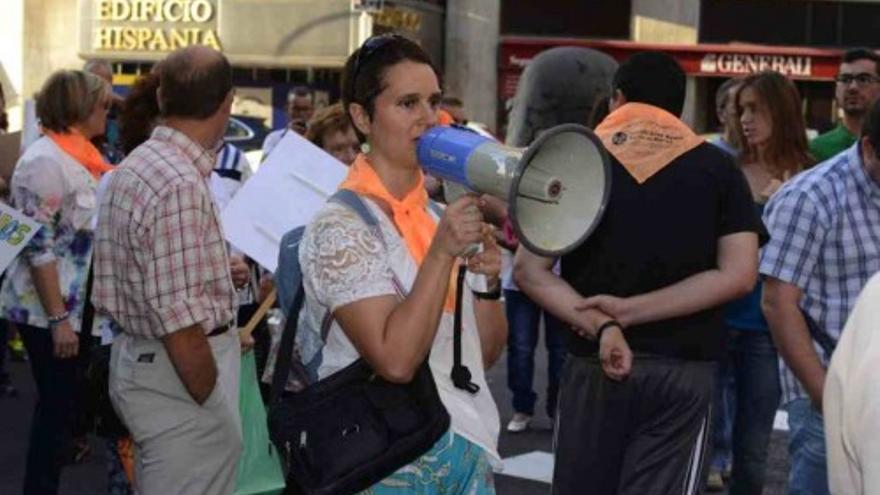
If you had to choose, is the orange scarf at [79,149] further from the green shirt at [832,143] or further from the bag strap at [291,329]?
the bag strap at [291,329]

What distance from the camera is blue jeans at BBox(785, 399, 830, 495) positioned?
4.65 metres

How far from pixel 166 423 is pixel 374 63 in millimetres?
1341

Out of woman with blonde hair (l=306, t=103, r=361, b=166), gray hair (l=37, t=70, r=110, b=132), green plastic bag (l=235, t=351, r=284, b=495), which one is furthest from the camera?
gray hair (l=37, t=70, r=110, b=132)

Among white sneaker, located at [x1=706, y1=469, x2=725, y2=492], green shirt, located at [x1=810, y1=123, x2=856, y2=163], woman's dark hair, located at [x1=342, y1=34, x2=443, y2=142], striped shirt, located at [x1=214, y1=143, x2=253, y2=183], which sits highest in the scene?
woman's dark hair, located at [x1=342, y1=34, x2=443, y2=142]

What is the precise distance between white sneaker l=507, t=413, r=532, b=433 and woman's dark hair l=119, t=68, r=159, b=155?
11.6 ft

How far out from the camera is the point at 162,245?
14.2 ft

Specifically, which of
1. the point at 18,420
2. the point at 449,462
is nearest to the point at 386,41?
the point at 449,462

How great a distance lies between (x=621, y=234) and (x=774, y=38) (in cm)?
2696

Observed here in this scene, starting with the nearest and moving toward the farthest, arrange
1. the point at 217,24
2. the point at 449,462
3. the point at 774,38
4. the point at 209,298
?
the point at 449,462 → the point at 209,298 → the point at 217,24 → the point at 774,38

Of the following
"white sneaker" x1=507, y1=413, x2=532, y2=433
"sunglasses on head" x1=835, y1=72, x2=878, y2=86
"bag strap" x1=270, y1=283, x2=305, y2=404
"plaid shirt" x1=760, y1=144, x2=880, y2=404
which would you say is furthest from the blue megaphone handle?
"white sneaker" x1=507, y1=413, x2=532, y2=433

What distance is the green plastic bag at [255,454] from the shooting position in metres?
4.96

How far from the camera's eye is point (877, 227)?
4.62 m

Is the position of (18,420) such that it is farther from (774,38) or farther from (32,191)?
(774,38)

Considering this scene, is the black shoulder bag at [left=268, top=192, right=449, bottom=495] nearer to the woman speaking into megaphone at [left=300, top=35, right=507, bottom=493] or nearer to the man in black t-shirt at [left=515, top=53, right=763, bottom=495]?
the woman speaking into megaphone at [left=300, top=35, right=507, bottom=493]
